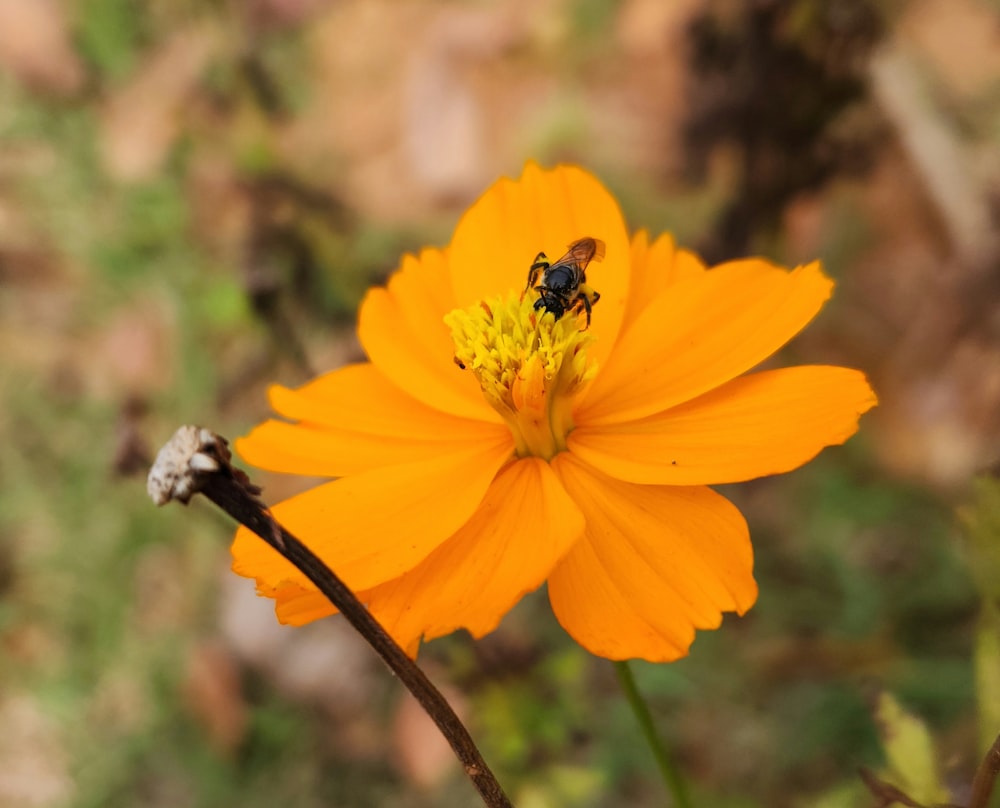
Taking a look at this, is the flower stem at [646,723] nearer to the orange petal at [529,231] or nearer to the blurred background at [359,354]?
the blurred background at [359,354]

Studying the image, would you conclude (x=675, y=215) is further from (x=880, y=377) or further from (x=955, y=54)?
(x=955, y=54)

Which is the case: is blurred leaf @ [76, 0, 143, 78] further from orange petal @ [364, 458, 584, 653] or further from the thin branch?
the thin branch

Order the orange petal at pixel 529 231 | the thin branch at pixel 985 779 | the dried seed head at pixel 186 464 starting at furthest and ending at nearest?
the orange petal at pixel 529 231 < the thin branch at pixel 985 779 < the dried seed head at pixel 186 464

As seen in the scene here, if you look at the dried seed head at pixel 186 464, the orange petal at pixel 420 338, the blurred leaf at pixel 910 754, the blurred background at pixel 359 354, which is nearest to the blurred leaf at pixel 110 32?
the blurred background at pixel 359 354

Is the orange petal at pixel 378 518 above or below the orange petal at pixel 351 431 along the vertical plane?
below

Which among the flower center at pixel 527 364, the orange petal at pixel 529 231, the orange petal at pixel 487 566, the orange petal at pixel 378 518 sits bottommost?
the orange petal at pixel 487 566

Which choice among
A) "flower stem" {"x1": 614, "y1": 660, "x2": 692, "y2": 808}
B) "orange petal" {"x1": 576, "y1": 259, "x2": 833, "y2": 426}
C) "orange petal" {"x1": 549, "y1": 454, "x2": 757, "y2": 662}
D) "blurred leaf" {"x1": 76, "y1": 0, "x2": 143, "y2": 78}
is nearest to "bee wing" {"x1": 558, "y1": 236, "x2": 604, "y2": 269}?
"orange petal" {"x1": 576, "y1": 259, "x2": 833, "y2": 426}

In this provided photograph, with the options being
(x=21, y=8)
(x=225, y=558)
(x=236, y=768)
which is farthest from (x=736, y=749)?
(x=21, y=8)
